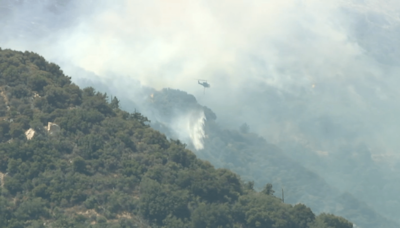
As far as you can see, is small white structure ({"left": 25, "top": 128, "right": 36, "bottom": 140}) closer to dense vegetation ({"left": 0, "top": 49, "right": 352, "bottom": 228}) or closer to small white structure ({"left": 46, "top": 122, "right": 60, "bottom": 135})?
dense vegetation ({"left": 0, "top": 49, "right": 352, "bottom": 228})

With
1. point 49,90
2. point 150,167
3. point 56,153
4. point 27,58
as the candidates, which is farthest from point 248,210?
point 27,58

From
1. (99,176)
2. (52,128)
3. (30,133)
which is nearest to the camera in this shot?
(99,176)

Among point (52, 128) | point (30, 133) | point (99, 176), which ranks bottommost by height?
point (99, 176)

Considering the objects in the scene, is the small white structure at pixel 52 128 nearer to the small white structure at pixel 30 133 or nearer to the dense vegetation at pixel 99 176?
the dense vegetation at pixel 99 176

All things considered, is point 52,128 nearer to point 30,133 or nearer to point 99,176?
point 30,133

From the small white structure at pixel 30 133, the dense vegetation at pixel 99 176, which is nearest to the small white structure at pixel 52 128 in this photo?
the dense vegetation at pixel 99 176

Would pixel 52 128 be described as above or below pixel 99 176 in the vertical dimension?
above

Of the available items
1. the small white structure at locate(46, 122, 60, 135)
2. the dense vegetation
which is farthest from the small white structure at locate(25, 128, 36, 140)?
the small white structure at locate(46, 122, 60, 135)

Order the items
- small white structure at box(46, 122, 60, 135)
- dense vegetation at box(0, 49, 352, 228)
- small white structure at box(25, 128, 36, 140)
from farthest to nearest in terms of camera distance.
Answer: small white structure at box(46, 122, 60, 135), small white structure at box(25, 128, 36, 140), dense vegetation at box(0, 49, 352, 228)

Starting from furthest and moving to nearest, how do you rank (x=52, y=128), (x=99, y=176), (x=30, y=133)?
(x=52, y=128) → (x=30, y=133) → (x=99, y=176)

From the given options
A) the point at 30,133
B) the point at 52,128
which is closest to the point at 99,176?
the point at 52,128
